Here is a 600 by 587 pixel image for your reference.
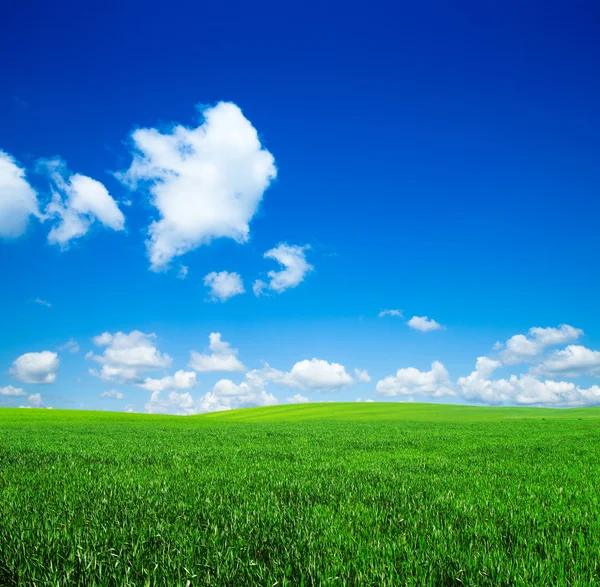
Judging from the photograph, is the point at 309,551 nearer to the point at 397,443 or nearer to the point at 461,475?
the point at 461,475

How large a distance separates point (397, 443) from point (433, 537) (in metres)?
14.7

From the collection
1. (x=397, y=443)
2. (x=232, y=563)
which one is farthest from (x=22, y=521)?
(x=397, y=443)

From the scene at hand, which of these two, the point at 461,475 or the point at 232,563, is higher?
the point at 232,563

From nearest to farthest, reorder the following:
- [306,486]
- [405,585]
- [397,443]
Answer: [405,585] < [306,486] < [397,443]

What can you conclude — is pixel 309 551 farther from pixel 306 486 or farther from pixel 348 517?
pixel 306 486

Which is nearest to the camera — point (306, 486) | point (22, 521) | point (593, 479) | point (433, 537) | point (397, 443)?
point (433, 537)

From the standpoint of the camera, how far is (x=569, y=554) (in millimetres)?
4660

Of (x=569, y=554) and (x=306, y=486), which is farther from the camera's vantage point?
(x=306, y=486)

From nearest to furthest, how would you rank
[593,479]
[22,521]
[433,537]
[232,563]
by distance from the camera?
[232,563] < [433,537] < [22,521] < [593,479]

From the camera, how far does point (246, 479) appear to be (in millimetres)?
8984

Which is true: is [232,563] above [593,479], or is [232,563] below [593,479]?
above

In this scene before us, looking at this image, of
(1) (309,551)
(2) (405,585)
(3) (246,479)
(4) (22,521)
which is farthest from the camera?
(3) (246,479)

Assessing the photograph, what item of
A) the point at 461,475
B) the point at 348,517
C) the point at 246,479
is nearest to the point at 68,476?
the point at 246,479

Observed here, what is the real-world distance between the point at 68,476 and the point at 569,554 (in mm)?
9177
